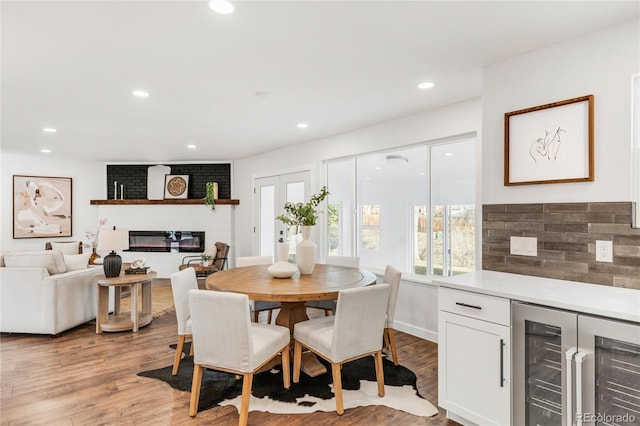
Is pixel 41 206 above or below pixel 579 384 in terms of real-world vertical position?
above

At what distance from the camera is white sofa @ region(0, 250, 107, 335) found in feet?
12.3

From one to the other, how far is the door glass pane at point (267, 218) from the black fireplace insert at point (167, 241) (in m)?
1.57

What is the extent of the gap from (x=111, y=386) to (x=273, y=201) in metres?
3.80

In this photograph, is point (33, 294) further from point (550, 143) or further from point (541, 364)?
point (550, 143)

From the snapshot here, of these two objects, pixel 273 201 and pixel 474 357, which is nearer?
pixel 474 357

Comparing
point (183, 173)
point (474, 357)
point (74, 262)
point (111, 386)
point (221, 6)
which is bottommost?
point (111, 386)

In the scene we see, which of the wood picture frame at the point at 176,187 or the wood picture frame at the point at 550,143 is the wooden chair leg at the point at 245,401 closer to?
the wood picture frame at the point at 550,143

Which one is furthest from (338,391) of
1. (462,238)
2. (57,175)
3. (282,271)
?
(57,175)

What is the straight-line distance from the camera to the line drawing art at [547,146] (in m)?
2.28

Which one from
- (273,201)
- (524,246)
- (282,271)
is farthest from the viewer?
(273,201)

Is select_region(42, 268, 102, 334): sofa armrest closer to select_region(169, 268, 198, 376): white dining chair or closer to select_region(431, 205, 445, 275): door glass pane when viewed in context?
select_region(169, 268, 198, 376): white dining chair

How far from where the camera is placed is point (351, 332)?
238 centimetres

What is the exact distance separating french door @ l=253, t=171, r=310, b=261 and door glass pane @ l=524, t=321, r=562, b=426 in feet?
12.4

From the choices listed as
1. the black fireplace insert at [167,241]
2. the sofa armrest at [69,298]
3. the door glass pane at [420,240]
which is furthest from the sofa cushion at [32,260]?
the door glass pane at [420,240]
